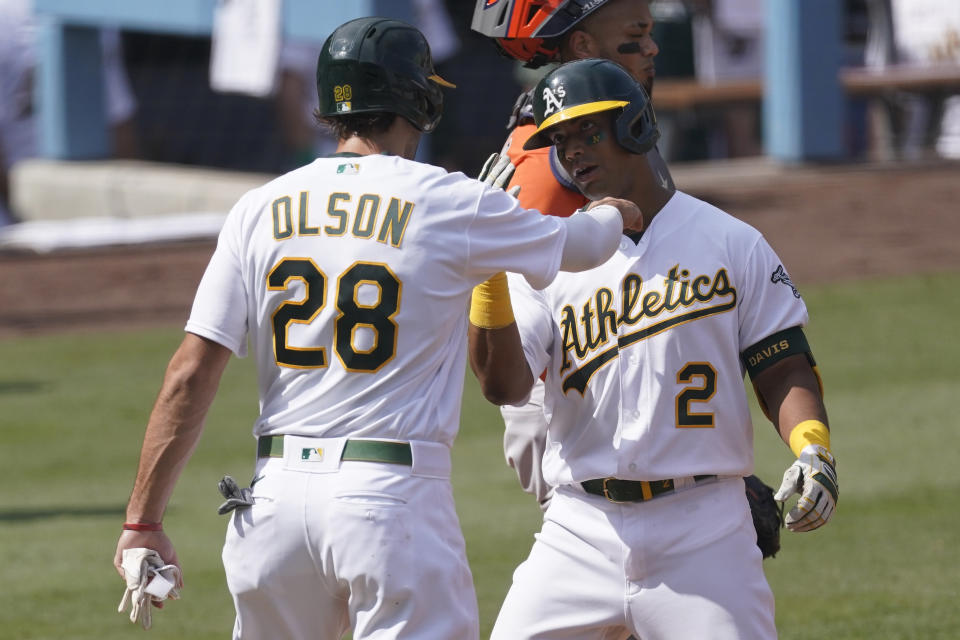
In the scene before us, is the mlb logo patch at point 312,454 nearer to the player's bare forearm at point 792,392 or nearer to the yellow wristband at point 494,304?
the yellow wristband at point 494,304

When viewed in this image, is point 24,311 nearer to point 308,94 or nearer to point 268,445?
point 308,94

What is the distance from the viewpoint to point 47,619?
673 centimetres

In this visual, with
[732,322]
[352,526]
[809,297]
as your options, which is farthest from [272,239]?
[809,297]

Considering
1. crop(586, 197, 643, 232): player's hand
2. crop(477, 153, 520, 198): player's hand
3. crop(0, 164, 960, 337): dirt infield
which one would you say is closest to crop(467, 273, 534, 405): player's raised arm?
crop(586, 197, 643, 232): player's hand

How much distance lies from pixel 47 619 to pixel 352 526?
3688 millimetres

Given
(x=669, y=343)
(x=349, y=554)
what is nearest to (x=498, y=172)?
(x=669, y=343)

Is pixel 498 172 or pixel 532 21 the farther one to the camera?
pixel 532 21

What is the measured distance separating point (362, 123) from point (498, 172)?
1.82 ft

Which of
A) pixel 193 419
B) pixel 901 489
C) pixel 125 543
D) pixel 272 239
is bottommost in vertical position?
pixel 901 489

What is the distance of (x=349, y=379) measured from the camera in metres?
3.56

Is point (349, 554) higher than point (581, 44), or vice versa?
point (581, 44)

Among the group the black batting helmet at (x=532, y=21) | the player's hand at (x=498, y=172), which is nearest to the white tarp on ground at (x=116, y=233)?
the black batting helmet at (x=532, y=21)

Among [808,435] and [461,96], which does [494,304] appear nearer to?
[808,435]

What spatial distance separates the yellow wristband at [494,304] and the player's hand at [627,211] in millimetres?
284
